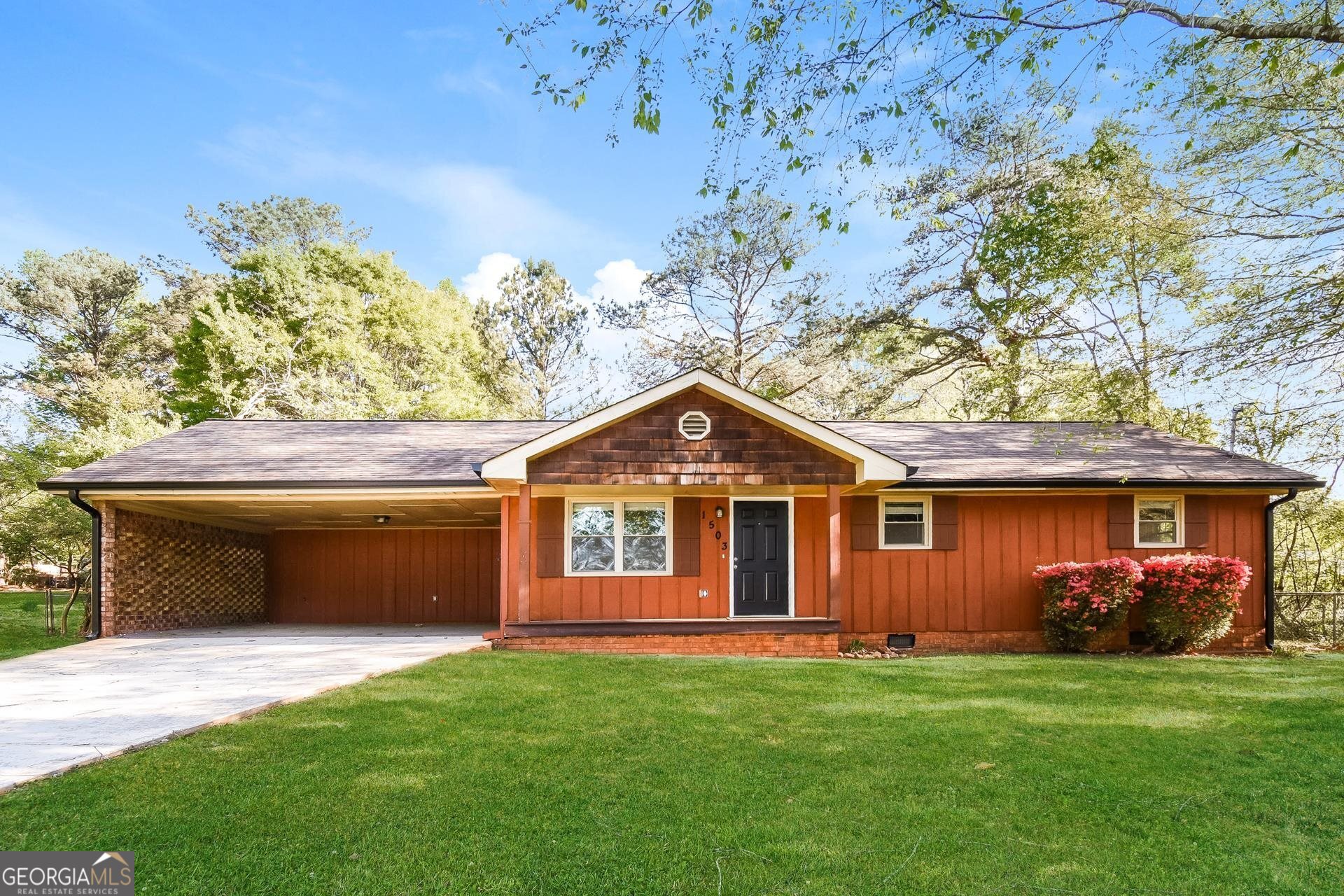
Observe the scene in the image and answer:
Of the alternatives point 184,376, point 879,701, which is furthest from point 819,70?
point 184,376

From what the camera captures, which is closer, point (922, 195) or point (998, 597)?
point (998, 597)

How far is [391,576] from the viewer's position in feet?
49.5

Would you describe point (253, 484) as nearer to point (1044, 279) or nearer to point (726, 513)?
point (726, 513)

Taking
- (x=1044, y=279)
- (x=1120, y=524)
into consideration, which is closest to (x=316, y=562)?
(x=1044, y=279)

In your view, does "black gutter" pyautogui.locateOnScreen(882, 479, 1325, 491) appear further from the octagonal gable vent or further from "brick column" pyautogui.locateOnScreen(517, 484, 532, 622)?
"brick column" pyautogui.locateOnScreen(517, 484, 532, 622)

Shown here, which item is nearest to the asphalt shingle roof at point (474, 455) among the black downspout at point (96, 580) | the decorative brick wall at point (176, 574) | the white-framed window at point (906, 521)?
the white-framed window at point (906, 521)

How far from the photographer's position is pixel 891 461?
10352 mm

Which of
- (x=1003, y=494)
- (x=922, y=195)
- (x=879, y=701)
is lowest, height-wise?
(x=879, y=701)

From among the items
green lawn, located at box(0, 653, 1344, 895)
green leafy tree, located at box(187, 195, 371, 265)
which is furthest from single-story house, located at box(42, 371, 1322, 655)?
green leafy tree, located at box(187, 195, 371, 265)

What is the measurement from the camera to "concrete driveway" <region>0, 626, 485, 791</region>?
4895 millimetres

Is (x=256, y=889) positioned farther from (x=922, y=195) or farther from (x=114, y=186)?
(x=114, y=186)

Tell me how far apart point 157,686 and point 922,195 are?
19.3 m

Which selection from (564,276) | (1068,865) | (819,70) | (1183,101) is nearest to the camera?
(1068,865)

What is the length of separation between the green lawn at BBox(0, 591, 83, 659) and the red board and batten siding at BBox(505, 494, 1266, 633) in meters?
6.00
